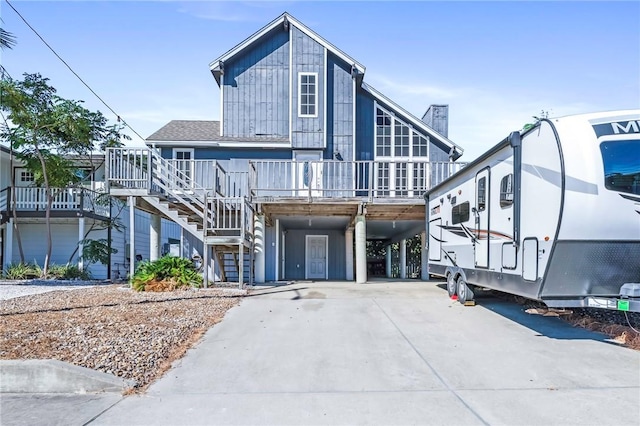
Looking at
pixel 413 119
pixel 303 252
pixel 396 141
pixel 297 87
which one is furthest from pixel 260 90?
pixel 303 252

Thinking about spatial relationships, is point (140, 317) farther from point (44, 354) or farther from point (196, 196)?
point (196, 196)

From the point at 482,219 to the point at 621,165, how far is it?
285 cm

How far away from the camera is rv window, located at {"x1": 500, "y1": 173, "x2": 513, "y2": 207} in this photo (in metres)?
7.33

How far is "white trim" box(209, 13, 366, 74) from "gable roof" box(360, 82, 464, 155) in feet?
3.03

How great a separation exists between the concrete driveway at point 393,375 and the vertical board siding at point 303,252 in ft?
36.4

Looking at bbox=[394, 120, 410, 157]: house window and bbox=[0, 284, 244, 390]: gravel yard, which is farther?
bbox=[394, 120, 410, 157]: house window

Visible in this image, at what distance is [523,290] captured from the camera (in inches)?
267

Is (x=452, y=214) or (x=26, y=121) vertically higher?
(x=26, y=121)

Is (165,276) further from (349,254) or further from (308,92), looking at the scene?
(308,92)

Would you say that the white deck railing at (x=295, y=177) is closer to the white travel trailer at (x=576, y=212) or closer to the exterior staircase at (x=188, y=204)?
the exterior staircase at (x=188, y=204)

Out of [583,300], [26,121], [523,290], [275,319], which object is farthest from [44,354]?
[26,121]

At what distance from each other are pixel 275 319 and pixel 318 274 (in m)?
11.4

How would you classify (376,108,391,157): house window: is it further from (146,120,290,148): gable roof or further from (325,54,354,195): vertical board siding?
(146,120,290,148): gable roof

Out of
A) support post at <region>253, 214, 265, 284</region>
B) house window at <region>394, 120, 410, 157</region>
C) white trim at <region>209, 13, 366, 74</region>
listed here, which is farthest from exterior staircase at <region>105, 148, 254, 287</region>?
house window at <region>394, 120, 410, 157</region>
